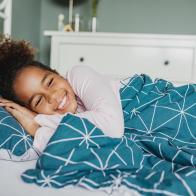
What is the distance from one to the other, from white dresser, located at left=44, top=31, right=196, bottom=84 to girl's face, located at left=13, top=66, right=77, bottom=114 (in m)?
1.00

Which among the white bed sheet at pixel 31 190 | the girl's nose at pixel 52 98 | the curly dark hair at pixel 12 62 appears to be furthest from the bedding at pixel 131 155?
the curly dark hair at pixel 12 62

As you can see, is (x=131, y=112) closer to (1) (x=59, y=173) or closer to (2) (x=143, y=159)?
(2) (x=143, y=159)

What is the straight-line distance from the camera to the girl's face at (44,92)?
1046 millimetres

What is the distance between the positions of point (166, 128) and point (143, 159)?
23 centimetres

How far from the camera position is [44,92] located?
1046mm

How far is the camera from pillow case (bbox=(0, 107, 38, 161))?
825 millimetres

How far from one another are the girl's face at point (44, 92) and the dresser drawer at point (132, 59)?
1002 millimetres

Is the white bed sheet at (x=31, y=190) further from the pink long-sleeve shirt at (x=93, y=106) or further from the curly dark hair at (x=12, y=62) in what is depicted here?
the curly dark hair at (x=12, y=62)

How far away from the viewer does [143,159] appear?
76 cm

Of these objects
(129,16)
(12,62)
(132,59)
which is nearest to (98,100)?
(12,62)

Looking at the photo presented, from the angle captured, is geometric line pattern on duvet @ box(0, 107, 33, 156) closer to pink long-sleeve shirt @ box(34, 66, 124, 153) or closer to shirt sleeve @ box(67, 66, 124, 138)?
pink long-sleeve shirt @ box(34, 66, 124, 153)

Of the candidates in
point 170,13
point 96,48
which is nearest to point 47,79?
point 96,48

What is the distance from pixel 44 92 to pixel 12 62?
179mm

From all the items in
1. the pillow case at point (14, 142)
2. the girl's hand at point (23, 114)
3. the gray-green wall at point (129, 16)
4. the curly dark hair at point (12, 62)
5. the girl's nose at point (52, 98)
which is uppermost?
the gray-green wall at point (129, 16)
